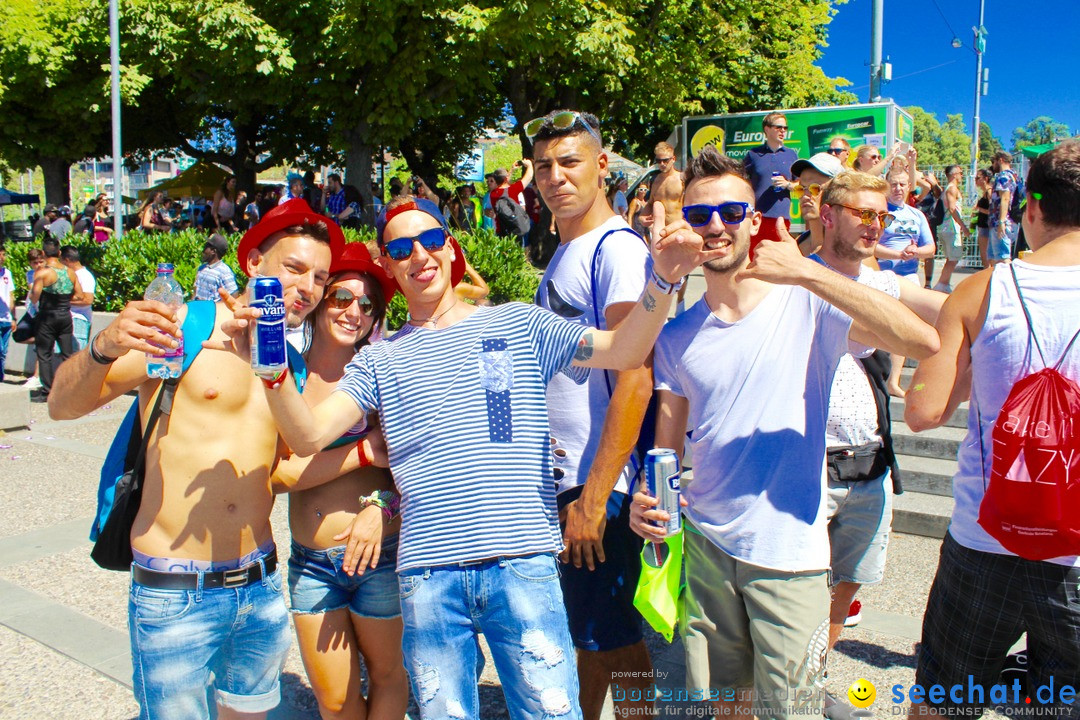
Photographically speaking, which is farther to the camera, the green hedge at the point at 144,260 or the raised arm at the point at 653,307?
the green hedge at the point at 144,260

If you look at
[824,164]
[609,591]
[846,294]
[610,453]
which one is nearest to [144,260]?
[824,164]

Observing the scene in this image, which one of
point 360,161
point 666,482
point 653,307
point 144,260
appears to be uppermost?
point 360,161

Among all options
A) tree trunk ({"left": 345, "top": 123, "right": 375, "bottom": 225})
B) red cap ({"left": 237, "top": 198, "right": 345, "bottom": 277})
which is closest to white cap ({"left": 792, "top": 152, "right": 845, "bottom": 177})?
red cap ({"left": 237, "top": 198, "right": 345, "bottom": 277})

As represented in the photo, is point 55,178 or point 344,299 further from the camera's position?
point 55,178

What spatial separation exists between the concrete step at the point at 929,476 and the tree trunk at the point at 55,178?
97.0ft

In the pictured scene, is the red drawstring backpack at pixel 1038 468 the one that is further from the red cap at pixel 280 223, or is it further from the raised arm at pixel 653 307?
the red cap at pixel 280 223

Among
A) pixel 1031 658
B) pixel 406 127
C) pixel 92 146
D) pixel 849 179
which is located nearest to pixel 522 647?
pixel 1031 658

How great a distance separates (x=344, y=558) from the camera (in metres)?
2.63

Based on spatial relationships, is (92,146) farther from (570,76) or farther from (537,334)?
(537,334)

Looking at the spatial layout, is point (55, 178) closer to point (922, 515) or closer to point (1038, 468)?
point (922, 515)

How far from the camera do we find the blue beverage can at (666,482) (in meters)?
2.41

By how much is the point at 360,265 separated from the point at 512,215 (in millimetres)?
11472

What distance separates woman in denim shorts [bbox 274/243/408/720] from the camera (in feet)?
8.76

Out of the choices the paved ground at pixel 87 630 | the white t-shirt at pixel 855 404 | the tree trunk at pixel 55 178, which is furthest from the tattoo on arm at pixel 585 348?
the tree trunk at pixel 55 178
